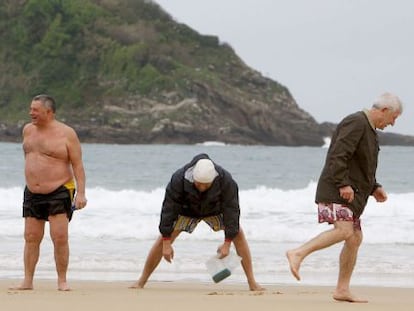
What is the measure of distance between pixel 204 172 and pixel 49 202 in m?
1.14

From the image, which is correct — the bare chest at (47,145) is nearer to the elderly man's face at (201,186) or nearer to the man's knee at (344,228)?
the elderly man's face at (201,186)

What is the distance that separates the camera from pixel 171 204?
795 centimetres

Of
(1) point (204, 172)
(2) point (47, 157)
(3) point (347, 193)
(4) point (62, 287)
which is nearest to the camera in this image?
(3) point (347, 193)

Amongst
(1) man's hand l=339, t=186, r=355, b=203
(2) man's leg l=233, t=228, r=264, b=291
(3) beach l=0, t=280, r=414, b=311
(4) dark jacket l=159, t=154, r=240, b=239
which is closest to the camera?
(3) beach l=0, t=280, r=414, b=311

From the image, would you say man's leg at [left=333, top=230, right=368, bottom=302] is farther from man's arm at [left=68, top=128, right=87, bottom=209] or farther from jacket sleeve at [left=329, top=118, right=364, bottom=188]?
man's arm at [left=68, top=128, right=87, bottom=209]

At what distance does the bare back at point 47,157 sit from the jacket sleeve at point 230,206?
1.09m

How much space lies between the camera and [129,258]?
11523mm

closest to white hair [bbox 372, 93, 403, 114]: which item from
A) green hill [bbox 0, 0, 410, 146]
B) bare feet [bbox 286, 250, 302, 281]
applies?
bare feet [bbox 286, 250, 302, 281]

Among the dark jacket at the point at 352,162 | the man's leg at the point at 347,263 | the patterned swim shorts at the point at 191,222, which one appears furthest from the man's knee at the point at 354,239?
the patterned swim shorts at the point at 191,222

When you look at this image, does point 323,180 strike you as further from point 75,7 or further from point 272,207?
point 75,7

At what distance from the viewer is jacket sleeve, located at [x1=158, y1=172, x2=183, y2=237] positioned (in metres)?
7.87

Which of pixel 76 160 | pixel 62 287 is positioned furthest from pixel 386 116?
pixel 62 287

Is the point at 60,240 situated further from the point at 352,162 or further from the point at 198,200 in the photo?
the point at 352,162

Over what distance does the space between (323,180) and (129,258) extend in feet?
14.9
